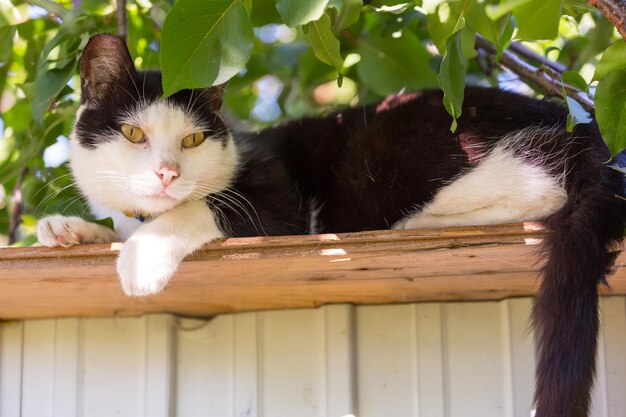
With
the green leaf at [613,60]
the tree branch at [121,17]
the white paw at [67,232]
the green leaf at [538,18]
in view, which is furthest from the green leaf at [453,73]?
the tree branch at [121,17]

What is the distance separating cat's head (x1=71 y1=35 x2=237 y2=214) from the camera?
1735 millimetres

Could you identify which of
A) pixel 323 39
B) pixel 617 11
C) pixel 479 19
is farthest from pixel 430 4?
pixel 617 11

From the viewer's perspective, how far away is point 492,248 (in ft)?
4.90

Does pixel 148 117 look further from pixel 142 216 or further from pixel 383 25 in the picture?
pixel 383 25

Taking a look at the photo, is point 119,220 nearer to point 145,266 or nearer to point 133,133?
point 133,133

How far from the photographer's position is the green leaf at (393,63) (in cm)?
224

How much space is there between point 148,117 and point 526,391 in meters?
1.00

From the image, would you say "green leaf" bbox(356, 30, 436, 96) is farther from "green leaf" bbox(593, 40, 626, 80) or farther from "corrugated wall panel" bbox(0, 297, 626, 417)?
"green leaf" bbox(593, 40, 626, 80)

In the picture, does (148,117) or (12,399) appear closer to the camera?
(148,117)

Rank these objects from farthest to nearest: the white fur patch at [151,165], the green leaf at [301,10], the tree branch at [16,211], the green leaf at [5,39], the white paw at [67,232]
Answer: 1. the tree branch at [16,211]
2. the green leaf at [5,39]
3. the white fur patch at [151,165]
4. the white paw at [67,232]
5. the green leaf at [301,10]

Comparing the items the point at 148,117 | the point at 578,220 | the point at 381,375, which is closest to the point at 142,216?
the point at 148,117

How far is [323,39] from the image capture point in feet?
4.80

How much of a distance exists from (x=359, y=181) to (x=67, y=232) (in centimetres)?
65

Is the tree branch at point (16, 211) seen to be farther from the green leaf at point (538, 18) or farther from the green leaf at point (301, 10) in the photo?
the green leaf at point (538, 18)
